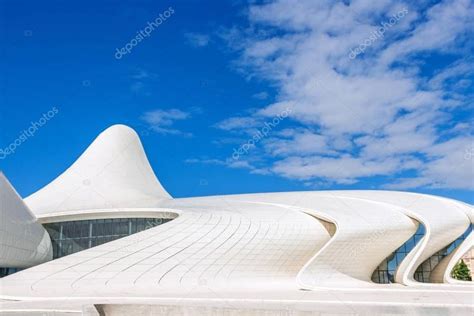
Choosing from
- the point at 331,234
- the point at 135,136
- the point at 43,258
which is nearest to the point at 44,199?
the point at 43,258

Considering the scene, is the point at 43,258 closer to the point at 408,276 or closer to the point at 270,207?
the point at 270,207

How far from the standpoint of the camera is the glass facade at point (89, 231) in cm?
2234

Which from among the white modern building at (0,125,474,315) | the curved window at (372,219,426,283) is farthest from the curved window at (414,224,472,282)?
the curved window at (372,219,426,283)

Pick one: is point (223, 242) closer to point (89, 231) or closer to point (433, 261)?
point (89, 231)

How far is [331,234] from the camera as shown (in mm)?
22156

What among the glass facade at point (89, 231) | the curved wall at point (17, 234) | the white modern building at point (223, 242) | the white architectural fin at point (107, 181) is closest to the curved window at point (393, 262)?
the white modern building at point (223, 242)

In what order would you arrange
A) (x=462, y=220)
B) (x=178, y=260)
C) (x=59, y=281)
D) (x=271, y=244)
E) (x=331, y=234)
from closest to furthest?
1. (x=59, y=281)
2. (x=178, y=260)
3. (x=271, y=244)
4. (x=331, y=234)
5. (x=462, y=220)

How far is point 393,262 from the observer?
24.2 meters

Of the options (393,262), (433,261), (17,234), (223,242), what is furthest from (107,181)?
(433,261)

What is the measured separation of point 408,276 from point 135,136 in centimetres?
2017

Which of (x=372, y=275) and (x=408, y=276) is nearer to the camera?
(x=408, y=276)

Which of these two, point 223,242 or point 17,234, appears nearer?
point 17,234

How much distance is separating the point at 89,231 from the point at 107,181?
529cm

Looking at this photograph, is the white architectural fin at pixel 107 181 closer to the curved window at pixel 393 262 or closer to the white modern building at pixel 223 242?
the white modern building at pixel 223 242
